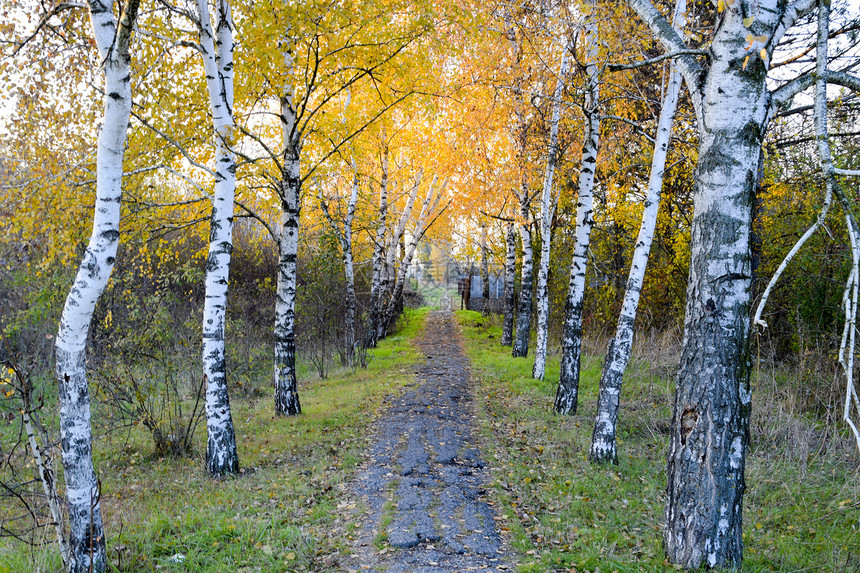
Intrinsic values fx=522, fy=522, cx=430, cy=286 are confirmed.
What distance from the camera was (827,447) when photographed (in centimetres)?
631

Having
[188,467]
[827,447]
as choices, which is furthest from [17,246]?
[827,447]

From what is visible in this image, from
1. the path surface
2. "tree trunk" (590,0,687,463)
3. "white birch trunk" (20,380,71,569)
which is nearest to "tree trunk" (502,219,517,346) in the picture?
the path surface

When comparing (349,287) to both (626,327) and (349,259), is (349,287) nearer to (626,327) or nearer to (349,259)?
(349,259)

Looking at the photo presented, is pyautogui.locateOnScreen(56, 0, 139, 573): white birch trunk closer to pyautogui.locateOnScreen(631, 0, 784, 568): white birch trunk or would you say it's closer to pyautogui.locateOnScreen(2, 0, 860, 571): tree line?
pyautogui.locateOnScreen(2, 0, 860, 571): tree line

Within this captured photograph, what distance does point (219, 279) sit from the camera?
627 cm

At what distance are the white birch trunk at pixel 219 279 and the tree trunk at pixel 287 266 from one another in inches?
91.8

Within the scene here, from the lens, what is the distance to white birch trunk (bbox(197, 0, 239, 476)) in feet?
20.5

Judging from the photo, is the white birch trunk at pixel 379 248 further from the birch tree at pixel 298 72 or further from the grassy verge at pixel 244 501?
the grassy verge at pixel 244 501

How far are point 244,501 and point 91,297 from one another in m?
2.73

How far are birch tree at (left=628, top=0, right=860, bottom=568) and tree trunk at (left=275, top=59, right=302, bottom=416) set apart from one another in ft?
21.5

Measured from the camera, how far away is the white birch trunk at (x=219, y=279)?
246 inches

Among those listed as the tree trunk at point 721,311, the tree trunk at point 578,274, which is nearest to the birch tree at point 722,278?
the tree trunk at point 721,311

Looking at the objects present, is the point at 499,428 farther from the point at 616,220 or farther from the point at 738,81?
the point at 616,220

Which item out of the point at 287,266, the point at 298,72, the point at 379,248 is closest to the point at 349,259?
the point at 379,248
